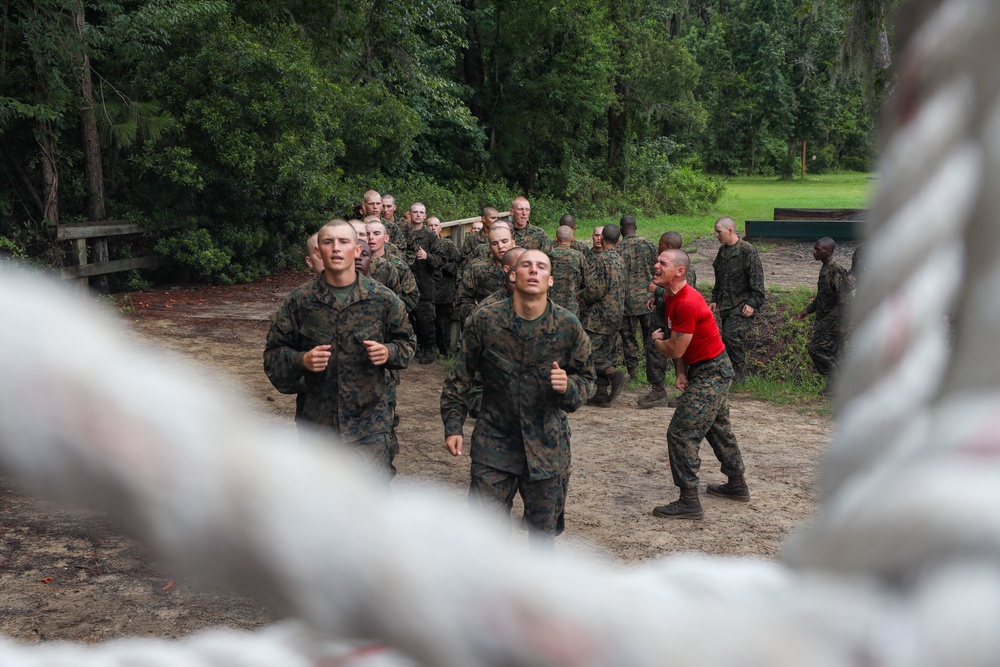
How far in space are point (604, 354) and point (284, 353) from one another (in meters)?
6.58

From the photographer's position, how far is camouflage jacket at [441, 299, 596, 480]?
680 cm

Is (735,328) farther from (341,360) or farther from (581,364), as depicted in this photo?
(341,360)

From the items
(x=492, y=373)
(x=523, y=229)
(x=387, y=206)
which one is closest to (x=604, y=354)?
(x=523, y=229)

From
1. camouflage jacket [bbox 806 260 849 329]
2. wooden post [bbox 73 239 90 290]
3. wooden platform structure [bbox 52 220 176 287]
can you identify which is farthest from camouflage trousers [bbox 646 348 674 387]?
wooden post [bbox 73 239 90 290]

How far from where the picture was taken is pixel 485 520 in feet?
1.31

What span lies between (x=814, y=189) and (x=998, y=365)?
175ft

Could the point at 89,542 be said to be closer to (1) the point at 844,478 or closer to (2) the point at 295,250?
(1) the point at 844,478

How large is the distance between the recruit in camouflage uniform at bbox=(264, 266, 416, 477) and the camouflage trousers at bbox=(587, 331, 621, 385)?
597 centimetres

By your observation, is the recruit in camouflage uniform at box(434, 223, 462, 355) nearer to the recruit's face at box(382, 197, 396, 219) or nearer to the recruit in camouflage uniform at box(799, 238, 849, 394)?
the recruit's face at box(382, 197, 396, 219)

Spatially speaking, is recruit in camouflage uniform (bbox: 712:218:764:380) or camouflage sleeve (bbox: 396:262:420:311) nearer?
camouflage sleeve (bbox: 396:262:420:311)

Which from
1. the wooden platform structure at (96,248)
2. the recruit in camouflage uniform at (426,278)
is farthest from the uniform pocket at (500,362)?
the wooden platform structure at (96,248)

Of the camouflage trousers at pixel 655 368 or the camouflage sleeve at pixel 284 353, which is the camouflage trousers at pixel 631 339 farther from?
the camouflage sleeve at pixel 284 353

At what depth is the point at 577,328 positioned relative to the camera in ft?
23.1

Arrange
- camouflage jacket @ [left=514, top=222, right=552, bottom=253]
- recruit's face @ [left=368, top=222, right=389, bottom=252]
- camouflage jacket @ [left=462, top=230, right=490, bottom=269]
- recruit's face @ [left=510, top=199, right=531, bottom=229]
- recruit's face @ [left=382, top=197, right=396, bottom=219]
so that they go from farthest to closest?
recruit's face @ [left=382, top=197, right=396, bottom=219]
camouflage jacket @ [left=462, top=230, right=490, bottom=269]
recruit's face @ [left=510, top=199, right=531, bottom=229]
camouflage jacket @ [left=514, top=222, right=552, bottom=253]
recruit's face @ [left=368, top=222, right=389, bottom=252]
